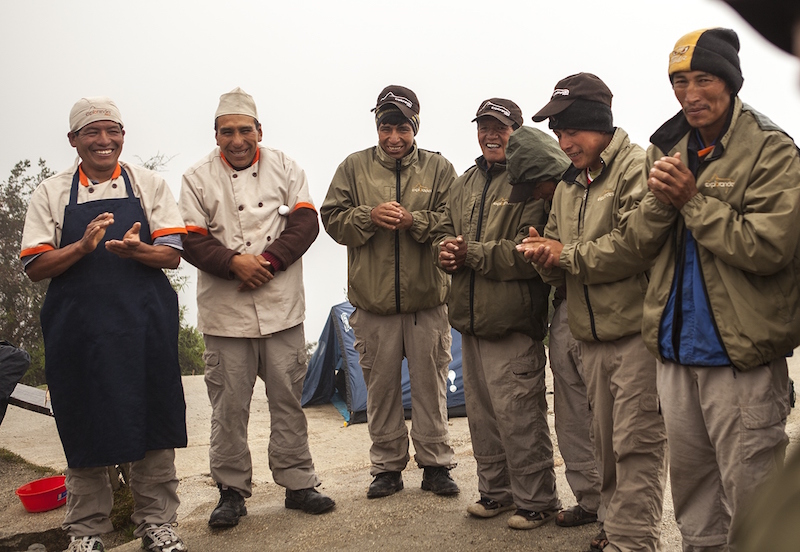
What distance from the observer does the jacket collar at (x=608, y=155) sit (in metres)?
3.65

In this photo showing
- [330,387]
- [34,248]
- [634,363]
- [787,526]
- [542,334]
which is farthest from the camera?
[330,387]

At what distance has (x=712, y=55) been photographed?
114 inches

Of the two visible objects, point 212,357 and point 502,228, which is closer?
point 502,228

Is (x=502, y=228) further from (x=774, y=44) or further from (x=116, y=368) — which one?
(x=774, y=44)

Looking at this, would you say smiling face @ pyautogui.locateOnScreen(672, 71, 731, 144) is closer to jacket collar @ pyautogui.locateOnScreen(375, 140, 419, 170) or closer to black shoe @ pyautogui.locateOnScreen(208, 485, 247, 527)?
jacket collar @ pyautogui.locateOnScreen(375, 140, 419, 170)

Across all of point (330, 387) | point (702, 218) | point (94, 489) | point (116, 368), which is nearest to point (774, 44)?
point (702, 218)

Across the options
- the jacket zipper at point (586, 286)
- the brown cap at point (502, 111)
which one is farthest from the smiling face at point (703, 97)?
the brown cap at point (502, 111)

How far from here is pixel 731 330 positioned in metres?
2.81

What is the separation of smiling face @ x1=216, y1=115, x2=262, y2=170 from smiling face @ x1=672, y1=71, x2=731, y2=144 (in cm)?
260

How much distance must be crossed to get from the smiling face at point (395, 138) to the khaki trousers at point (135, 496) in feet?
7.30

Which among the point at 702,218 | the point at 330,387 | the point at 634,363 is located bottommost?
the point at 330,387

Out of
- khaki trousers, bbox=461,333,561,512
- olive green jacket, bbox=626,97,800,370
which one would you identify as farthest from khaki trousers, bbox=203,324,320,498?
olive green jacket, bbox=626,97,800,370

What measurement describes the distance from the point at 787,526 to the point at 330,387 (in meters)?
9.10

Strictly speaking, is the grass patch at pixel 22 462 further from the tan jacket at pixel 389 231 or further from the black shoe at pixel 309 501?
the tan jacket at pixel 389 231
